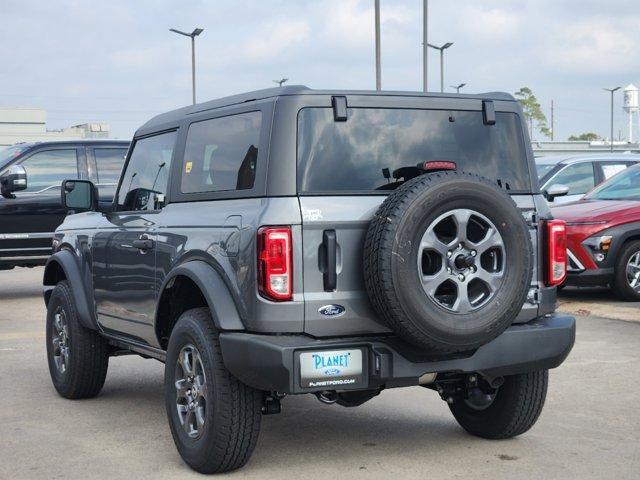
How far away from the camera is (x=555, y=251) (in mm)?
5898

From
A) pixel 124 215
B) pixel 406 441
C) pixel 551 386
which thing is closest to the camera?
pixel 406 441

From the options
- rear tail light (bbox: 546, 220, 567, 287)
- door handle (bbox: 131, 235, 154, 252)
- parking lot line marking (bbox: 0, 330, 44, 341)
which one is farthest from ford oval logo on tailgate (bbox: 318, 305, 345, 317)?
parking lot line marking (bbox: 0, 330, 44, 341)

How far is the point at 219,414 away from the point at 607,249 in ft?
27.3

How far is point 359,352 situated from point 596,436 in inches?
73.2

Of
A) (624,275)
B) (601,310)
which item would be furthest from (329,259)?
(624,275)

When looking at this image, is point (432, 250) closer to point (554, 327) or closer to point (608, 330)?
point (554, 327)

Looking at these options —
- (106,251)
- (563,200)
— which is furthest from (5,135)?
(106,251)

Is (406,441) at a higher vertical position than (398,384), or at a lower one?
lower

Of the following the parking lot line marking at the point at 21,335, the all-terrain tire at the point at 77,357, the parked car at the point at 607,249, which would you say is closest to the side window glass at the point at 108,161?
the parking lot line marking at the point at 21,335

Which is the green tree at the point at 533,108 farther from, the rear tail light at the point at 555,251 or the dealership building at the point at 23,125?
the rear tail light at the point at 555,251

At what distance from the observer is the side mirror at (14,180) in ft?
47.4

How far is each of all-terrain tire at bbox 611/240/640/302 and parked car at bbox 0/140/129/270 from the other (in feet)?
21.0

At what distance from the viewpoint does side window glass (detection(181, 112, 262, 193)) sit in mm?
5609

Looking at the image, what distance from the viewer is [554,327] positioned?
18.8 ft
